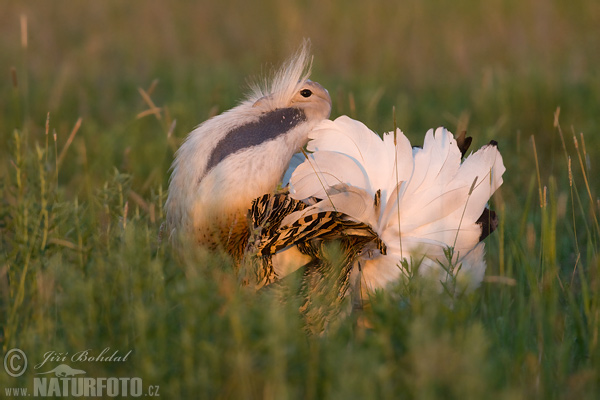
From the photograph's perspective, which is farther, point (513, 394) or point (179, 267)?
point (179, 267)

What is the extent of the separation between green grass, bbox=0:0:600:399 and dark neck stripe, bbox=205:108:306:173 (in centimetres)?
35

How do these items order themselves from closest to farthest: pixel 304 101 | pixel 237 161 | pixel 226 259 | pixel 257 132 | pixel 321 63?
pixel 226 259
pixel 237 161
pixel 257 132
pixel 304 101
pixel 321 63

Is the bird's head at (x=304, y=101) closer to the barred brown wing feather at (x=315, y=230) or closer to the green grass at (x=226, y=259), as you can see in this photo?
the green grass at (x=226, y=259)

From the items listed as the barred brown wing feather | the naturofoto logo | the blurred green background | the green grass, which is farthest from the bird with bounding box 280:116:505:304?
the naturofoto logo

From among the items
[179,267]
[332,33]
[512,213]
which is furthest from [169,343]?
[332,33]

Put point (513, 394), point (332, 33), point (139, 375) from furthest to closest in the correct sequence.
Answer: point (332, 33) → point (139, 375) → point (513, 394)

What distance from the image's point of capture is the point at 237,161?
7.84 ft

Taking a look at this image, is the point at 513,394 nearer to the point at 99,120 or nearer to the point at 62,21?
the point at 99,120

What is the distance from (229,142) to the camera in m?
2.46

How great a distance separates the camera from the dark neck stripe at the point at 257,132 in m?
2.45

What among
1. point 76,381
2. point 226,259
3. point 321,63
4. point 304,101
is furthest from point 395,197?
point 321,63

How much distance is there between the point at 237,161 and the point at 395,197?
0.55 m

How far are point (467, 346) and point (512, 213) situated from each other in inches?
76.5

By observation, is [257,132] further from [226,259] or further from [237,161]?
[226,259]
